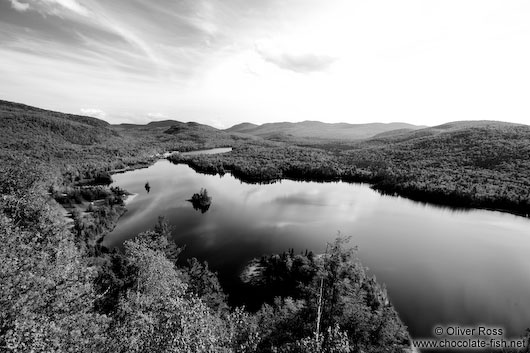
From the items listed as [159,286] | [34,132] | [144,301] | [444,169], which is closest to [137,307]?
[144,301]

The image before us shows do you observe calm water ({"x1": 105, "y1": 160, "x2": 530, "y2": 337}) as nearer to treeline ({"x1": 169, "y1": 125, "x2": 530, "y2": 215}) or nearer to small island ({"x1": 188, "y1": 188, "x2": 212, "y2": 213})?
small island ({"x1": 188, "y1": 188, "x2": 212, "y2": 213})

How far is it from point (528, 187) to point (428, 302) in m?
76.8

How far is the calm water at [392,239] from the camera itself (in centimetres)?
3953

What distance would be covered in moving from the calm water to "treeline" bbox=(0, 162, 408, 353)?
41.0 ft

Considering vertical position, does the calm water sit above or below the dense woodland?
below

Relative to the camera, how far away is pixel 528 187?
86.6 m

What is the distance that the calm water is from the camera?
A: 39.5 m

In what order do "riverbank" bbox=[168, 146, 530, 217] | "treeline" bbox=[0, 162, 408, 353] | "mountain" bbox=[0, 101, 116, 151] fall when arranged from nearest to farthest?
"treeline" bbox=[0, 162, 408, 353] < "riverbank" bbox=[168, 146, 530, 217] < "mountain" bbox=[0, 101, 116, 151]

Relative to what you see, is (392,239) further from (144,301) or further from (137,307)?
(137,307)

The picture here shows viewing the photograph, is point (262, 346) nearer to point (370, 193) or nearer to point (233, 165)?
point (370, 193)

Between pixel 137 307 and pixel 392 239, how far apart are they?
55.1 metres

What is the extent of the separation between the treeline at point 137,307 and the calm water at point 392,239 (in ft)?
41.0

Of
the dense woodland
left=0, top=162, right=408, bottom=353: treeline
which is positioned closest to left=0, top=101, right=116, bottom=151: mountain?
the dense woodland

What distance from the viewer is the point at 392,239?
202 ft
